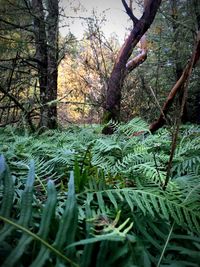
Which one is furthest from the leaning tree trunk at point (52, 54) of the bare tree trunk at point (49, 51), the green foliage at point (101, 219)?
the green foliage at point (101, 219)

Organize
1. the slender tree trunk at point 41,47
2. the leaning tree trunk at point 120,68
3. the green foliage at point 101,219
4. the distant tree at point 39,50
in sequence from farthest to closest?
the slender tree trunk at point 41,47
the distant tree at point 39,50
the leaning tree trunk at point 120,68
the green foliage at point 101,219

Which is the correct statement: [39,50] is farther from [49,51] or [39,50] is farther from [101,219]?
[101,219]

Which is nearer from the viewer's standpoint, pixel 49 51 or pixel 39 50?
pixel 49 51

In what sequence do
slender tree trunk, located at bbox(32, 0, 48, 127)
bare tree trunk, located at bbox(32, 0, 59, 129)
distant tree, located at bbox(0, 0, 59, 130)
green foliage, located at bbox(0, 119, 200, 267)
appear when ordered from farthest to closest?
slender tree trunk, located at bbox(32, 0, 48, 127)
bare tree trunk, located at bbox(32, 0, 59, 129)
distant tree, located at bbox(0, 0, 59, 130)
green foliage, located at bbox(0, 119, 200, 267)

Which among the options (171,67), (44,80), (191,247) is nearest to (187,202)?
(191,247)

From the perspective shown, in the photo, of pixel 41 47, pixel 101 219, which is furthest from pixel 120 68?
pixel 101 219

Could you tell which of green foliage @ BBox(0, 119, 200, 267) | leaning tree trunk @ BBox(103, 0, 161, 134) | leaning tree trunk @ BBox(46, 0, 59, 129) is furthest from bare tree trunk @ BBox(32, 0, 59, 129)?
green foliage @ BBox(0, 119, 200, 267)

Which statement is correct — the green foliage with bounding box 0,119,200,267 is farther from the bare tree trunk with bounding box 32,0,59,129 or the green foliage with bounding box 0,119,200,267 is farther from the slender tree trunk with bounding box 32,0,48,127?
the slender tree trunk with bounding box 32,0,48,127

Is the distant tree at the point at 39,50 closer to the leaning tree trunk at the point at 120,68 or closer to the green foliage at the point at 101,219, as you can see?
the leaning tree trunk at the point at 120,68

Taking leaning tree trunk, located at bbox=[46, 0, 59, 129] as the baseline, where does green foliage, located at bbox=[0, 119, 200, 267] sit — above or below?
below

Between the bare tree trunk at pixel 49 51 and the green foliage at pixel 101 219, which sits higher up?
the bare tree trunk at pixel 49 51

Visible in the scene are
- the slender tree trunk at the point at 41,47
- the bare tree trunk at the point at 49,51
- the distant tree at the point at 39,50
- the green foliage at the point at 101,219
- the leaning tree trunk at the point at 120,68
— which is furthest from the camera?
the slender tree trunk at the point at 41,47

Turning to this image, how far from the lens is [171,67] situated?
879 cm

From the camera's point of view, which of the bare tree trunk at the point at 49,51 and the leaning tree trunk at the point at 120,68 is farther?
the bare tree trunk at the point at 49,51
